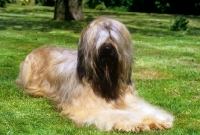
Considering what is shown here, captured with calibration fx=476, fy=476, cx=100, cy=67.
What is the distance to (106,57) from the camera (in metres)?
6.05

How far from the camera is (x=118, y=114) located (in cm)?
613

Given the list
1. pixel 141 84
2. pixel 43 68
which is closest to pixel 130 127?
pixel 43 68

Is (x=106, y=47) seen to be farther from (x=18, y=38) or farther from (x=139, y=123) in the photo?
(x=18, y=38)

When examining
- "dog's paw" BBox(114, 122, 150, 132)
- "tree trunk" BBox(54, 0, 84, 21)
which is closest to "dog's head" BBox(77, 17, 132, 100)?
"dog's paw" BBox(114, 122, 150, 132)

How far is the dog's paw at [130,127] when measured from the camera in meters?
5.85

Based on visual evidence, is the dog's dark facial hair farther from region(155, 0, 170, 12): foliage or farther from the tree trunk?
region(155, 0, 170, 12): foliage

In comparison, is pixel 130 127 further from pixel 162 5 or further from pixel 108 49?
pixel 162 5

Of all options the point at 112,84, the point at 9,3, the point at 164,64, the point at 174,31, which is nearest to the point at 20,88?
the point at 112,84

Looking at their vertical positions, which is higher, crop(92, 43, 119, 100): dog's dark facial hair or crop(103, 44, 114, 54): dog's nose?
crop(103, 44, 114, 54): dog's nose

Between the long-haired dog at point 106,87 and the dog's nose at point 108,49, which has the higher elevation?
the dog's nose at point 108,49

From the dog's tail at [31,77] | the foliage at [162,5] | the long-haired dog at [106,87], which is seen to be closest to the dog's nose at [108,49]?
the long-haired dog at [106,87]

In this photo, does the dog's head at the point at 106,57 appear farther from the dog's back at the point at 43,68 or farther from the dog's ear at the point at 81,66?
the dog's back at the point at 43,68

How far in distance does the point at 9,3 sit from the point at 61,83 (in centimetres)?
3644

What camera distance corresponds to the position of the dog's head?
6.08 metres
